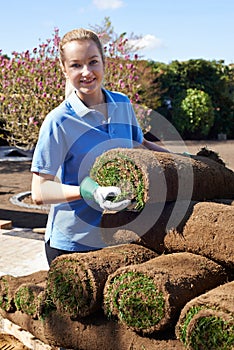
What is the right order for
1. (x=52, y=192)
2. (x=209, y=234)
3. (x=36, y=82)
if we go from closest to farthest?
(x=209, y=234)
(x=52, y=192)
(x=36, y=82)

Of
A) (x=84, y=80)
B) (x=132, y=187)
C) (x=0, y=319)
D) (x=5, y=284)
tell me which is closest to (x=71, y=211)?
(x=132, y=187)

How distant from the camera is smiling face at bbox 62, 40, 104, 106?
2.31 meters

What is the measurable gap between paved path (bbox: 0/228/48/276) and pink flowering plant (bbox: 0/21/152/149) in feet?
8.68

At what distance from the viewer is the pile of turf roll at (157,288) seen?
1834 mm

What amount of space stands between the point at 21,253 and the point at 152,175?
3740 mm

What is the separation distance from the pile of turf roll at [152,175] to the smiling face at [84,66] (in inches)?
16.9

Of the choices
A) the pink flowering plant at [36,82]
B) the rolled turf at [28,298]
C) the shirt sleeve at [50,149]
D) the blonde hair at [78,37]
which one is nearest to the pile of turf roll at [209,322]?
the shirt sleeve at [50,149]

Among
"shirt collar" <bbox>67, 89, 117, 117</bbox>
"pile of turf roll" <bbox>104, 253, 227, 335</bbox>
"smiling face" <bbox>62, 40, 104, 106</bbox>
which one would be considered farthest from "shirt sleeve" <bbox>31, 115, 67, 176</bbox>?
"pile of turf roll" <bbox>104, 253, 227, 335</bbox>

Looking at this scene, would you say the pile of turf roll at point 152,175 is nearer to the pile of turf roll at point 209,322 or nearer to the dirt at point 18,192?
the pile of turf roll at point 209,322

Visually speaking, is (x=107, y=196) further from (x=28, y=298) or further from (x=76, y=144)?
(x=28, y=298)

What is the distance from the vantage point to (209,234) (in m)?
1.96

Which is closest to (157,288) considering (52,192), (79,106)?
(52,192)

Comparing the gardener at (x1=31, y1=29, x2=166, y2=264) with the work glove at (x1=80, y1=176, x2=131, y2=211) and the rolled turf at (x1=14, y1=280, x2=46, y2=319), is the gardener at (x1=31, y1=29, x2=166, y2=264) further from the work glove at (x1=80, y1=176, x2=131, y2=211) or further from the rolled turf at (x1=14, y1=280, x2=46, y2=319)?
the rolled turf at (x1=14, y1=280, x2=46, y2=319)

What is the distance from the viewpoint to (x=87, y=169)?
2.32 m
